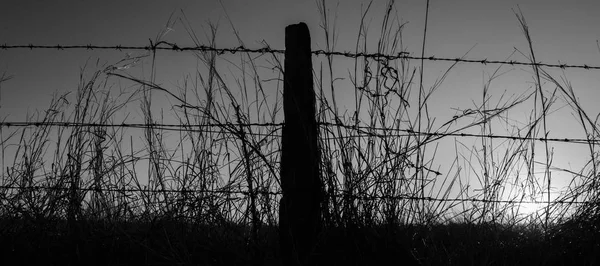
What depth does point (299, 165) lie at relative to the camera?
1.82 metres

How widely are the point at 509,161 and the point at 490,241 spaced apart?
55cm

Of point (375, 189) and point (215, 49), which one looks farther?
point (215, 49)

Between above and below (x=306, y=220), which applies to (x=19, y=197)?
above

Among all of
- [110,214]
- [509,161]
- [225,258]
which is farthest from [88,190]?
[509,161]

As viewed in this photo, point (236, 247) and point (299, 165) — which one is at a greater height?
point (299, 165)

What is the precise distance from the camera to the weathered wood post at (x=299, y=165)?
175 cm

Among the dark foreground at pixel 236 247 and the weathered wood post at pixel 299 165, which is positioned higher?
the weathered wood post at pixel 299 165

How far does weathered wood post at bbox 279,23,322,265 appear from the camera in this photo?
5.75 feet

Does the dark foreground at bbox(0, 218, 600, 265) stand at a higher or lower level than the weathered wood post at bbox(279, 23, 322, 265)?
lower

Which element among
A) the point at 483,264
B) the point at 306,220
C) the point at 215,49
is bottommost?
the point at 483,264

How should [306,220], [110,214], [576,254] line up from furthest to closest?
[110,214] → [576,254] → [306,220]

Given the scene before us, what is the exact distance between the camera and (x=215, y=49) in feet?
7.41

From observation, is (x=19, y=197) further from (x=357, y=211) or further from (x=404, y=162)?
(x=404, y=162)

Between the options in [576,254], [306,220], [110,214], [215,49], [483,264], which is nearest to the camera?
[483,264]
